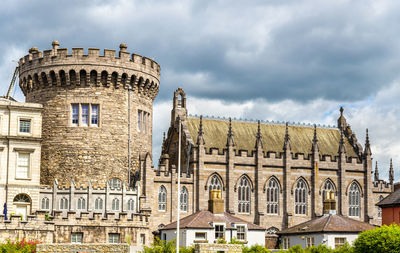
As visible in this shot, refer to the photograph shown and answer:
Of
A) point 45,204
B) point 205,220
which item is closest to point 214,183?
point 205,220

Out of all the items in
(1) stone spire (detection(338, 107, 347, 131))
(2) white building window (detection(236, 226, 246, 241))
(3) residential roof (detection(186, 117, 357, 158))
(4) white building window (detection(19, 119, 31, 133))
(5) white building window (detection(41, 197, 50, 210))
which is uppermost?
(1) stone spire (detection(338, 107, 347, 131))

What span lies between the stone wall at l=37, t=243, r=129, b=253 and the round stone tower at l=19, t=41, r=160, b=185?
76.4 ft

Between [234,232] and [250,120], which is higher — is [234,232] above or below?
below

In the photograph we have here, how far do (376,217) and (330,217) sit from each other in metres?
17.3

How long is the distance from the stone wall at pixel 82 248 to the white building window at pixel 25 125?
2110 centimetres

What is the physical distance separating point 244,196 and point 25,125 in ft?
72.8

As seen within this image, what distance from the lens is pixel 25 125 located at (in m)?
60.4

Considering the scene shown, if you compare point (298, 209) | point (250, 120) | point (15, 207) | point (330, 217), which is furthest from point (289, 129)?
point (15, 207)

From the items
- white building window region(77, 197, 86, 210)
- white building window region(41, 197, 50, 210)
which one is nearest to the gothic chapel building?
white building window region(77, 197, 86, 210)

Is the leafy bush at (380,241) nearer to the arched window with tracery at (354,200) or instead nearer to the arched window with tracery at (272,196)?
the arched window with tracery at (272,196)

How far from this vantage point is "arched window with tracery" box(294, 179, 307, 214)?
72.4m

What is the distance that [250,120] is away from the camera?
7712cm

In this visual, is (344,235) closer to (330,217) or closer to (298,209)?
(330,217)

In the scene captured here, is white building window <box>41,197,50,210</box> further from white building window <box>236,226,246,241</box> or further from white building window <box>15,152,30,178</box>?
white building window <box>236,226,246,241</box>
